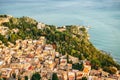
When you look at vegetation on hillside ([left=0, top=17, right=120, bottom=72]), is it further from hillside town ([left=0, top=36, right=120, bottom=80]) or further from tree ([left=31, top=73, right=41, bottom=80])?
tree ([left=31, top=73, right=41, bottom=80])

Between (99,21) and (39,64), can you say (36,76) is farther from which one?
(99,21)

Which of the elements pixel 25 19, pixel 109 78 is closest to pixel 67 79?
pixel 109 78

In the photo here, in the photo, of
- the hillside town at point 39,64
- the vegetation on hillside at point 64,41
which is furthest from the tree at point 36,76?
the vegetation on hillside at point 64,41

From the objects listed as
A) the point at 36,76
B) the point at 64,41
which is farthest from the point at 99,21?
the point at 36,76

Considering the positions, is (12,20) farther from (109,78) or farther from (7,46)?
(109,78)

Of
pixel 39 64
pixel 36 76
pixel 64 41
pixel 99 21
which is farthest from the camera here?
pixel 99 21

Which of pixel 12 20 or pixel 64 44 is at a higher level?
pixel 12 20
